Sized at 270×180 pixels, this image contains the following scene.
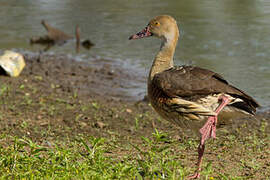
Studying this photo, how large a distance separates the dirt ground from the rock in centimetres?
13

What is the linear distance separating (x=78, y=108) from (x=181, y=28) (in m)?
6.01

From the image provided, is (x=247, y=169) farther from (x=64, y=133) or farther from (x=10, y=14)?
(x=10, y=14)

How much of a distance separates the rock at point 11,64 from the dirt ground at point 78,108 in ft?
0.43

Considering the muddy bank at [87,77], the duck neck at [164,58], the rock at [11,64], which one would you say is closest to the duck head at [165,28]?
the duck neck at [164,58]

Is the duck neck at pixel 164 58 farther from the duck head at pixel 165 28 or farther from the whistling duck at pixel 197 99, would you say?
the whistling duck at pixel 197 99

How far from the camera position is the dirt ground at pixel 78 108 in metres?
6.57

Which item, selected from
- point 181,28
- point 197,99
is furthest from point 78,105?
point 181,28

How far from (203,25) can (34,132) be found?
769cm

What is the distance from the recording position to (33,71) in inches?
378

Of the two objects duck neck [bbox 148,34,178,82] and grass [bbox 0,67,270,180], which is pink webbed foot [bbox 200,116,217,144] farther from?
duck neck [bbox 148,34,178,82]

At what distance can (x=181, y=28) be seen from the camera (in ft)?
42.2

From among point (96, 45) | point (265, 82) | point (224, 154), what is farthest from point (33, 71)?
point (224, 154)

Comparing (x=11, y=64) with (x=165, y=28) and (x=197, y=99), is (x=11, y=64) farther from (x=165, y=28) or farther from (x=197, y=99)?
(x=197, y=99)

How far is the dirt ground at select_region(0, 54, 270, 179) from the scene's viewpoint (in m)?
6.57
